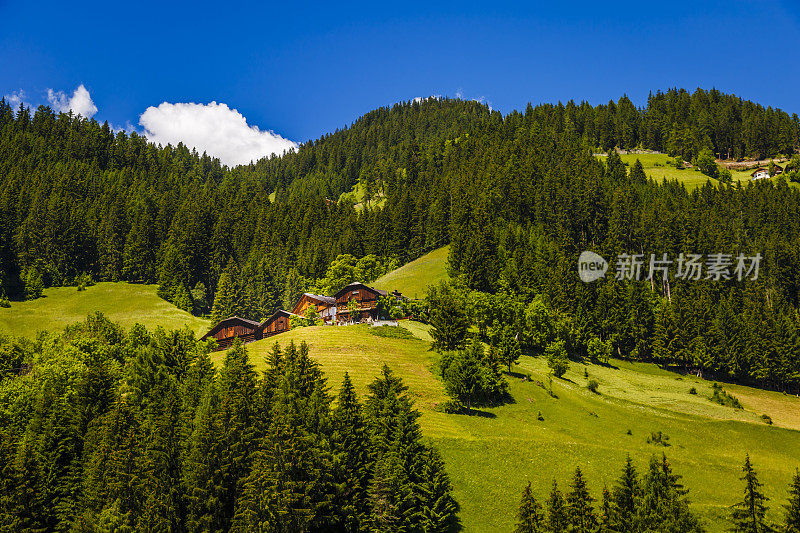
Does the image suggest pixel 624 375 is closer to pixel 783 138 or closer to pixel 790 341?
pixel 790 341

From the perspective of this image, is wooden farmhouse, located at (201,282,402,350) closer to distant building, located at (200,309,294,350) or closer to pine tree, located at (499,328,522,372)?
A: distant building, located at (200,309,294,350)

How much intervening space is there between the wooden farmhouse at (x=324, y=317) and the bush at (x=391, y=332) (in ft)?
36.4

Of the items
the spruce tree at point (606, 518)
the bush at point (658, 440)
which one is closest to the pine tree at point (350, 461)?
the spruce tree at point (606, 518)

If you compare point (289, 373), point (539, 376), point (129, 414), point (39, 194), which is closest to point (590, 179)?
point (539, 376)

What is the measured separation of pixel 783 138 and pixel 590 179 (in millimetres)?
116216

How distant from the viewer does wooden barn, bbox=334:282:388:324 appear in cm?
9488

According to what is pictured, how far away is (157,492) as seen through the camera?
3550 cm

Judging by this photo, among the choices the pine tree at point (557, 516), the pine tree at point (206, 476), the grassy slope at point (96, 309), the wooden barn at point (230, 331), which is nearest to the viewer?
the pine tree at point (557, 516)

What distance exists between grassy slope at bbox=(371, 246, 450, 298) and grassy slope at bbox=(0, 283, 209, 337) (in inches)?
1720

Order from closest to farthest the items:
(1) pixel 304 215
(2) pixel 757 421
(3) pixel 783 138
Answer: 1. (2) pixel 757 421
2. (1) pixel 304 215
3. (3) pixel 783 138

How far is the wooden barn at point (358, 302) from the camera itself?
94.9m

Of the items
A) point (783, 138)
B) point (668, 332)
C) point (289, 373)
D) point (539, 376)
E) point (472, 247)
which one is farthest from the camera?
point (783, 138)

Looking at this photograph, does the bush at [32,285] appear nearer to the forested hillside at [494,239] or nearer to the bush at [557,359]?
the forested hillside at [494,239]

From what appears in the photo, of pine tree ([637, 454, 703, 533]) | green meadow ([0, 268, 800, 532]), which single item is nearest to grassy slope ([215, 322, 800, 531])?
green meadow ([0, 268, 800, 532])
